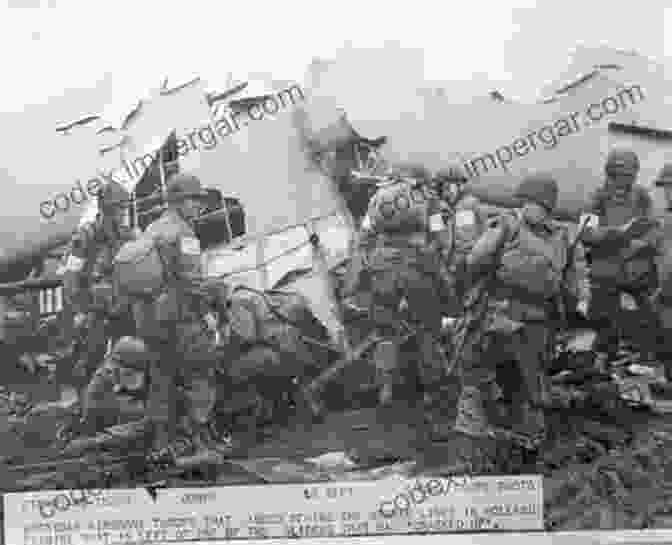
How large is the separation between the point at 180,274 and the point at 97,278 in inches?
20.8

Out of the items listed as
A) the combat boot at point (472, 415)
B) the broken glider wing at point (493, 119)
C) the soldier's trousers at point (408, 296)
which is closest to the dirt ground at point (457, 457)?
the combat boot at point (472, 415)

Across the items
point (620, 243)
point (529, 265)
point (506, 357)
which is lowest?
point (506, 357)

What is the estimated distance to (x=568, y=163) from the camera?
15.4ft

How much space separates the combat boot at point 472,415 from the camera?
15.0ft

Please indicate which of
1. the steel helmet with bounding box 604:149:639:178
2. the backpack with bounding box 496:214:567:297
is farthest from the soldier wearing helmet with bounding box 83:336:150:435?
the steel helmet with bounding box 604:149:639:178

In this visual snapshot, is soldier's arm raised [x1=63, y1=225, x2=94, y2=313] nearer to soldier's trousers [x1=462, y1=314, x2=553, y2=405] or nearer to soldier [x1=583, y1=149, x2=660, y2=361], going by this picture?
soldier's trousers [x1=462, y1=314, x2=553, y2=405]

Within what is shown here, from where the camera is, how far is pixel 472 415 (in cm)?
459

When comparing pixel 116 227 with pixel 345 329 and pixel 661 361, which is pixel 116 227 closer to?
pixel 345 329

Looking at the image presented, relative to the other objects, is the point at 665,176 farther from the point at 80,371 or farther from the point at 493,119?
the point at 80,371

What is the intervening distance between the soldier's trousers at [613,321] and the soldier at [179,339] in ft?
7.64

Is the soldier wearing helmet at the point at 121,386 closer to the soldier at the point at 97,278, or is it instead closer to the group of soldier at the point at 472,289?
the soldier at the point at 97,278

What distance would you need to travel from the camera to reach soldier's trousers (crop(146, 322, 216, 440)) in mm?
4586

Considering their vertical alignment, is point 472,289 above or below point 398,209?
below

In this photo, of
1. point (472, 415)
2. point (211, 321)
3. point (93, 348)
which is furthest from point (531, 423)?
point (93, 348)
